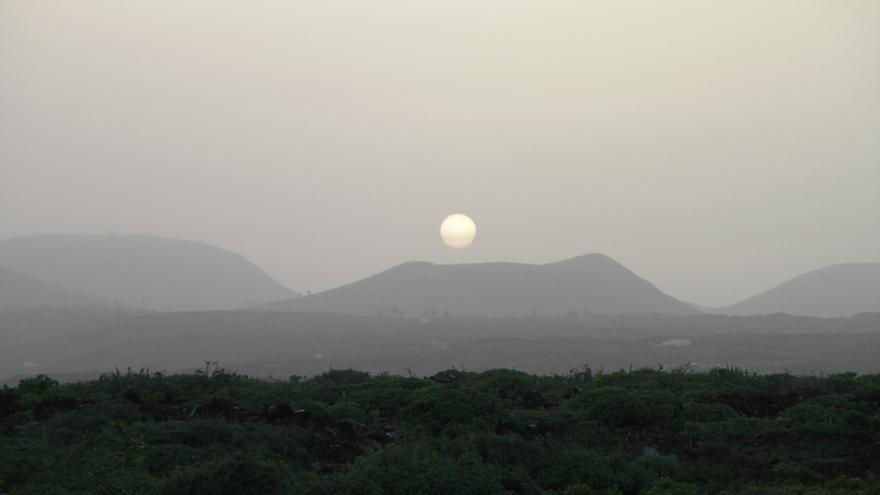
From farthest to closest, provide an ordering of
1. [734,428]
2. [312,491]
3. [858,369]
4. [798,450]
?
1. [858,369]
2. [734,428]
3. [798,450]
4. [312,491]

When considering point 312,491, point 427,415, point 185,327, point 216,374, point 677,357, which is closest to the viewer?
point 312,491

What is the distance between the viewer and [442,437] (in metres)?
16.3

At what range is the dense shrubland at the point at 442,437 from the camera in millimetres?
13539

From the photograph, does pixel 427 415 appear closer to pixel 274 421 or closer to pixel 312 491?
pixel 274 421

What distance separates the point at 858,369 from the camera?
8475 cm

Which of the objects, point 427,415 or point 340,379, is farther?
point 340,379

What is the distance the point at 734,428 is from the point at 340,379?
1254 centimetres

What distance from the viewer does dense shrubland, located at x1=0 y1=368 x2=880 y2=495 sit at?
1354 centimetres

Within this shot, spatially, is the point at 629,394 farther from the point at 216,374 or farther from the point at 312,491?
the point at 216,374

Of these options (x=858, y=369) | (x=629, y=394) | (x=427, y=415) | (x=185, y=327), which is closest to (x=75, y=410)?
(x=427, y=415)

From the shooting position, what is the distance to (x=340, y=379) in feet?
83.8

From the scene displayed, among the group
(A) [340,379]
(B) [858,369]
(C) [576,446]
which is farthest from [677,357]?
(C) [576,446]

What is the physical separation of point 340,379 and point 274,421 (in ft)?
23.3

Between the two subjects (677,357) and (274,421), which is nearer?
(274,421)
